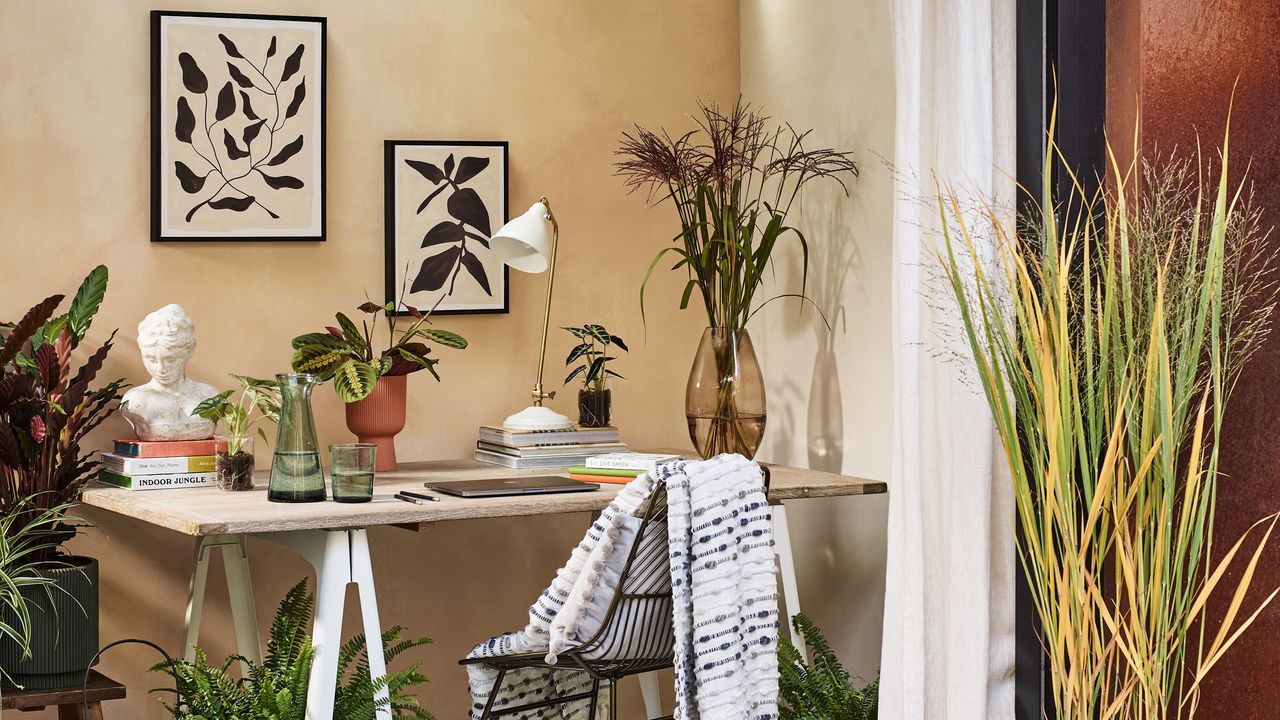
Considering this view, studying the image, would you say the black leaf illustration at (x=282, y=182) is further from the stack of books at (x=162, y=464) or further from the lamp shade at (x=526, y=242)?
the stack of books at (x=162, y=464)

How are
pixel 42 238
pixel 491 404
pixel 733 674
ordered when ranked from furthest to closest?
pixel 491 404 → pixel 42 238 → pixel 733 674

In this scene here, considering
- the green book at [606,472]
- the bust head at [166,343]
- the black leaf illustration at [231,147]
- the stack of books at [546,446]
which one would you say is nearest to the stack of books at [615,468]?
the green book at [606,472]

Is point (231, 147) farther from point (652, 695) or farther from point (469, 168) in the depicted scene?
point (652, 695)

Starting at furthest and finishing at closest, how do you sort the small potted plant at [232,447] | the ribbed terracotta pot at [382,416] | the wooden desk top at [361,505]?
1. the ribbed terracotta pot at [382,416]
2. the small potted plant at [232,447]
3. the wooden desk top at [361,505]

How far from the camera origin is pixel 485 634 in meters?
3.41

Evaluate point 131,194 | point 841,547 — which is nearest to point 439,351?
point 131,194

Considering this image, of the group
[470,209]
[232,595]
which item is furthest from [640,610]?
[470,209]

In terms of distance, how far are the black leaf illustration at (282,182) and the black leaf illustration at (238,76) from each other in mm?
218

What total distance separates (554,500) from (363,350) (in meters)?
0.70

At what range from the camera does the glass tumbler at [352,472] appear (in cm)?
247

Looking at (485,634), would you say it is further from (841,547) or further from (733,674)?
(733,674)

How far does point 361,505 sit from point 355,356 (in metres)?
0.60

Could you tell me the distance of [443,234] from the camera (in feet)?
10.9

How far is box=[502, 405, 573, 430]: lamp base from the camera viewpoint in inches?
122
